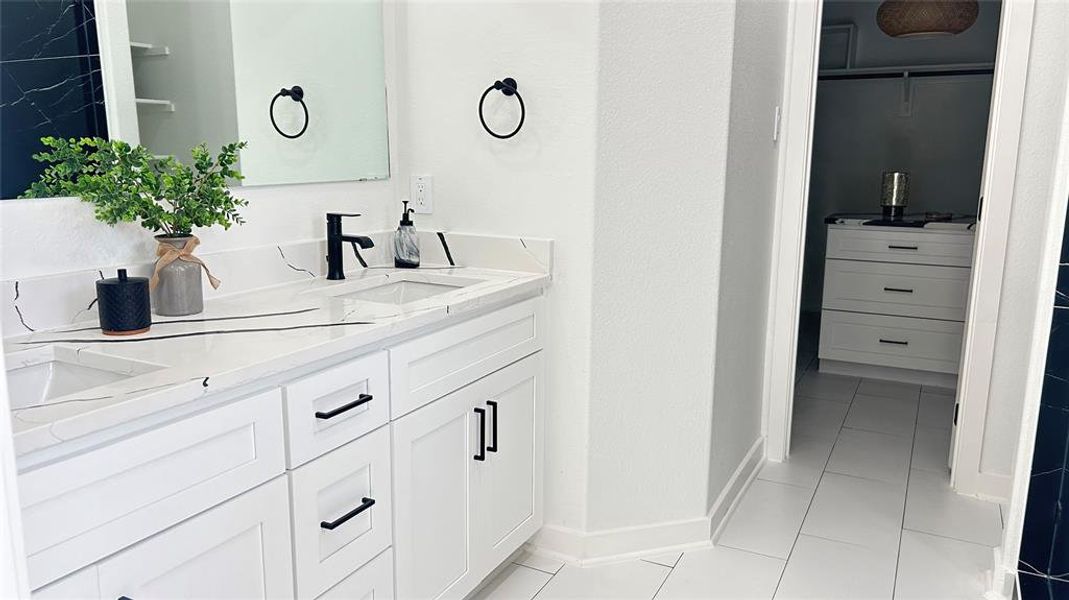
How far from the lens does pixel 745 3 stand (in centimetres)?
230

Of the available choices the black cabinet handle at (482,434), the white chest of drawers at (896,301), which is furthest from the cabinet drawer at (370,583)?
the white chest of drawers at (896,301)

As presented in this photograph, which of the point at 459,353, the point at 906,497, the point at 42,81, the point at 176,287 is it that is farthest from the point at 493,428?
the point at 906,497

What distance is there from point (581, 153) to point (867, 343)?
271 cm

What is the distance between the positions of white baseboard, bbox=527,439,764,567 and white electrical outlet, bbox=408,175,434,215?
3.39 ft

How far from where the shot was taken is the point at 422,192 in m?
2.43

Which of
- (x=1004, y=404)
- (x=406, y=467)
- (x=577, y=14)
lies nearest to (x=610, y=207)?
(x=577, y=14)

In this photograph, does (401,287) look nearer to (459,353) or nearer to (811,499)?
(459,353)

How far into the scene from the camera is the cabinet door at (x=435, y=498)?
67.9 inches

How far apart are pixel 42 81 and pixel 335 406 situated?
842 mm

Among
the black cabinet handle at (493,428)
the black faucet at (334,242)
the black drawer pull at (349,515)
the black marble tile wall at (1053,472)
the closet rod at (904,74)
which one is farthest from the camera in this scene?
the closet rod at (904,74)

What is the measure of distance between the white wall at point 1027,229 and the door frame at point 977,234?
23 millimetres

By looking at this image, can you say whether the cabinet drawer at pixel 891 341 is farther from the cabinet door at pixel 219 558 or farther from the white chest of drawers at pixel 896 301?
the cabinet door at pixel 219 558

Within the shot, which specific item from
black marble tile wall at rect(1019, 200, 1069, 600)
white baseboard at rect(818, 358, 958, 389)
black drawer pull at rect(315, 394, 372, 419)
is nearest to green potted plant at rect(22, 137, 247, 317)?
black drawer pull at rect(315, 394, 372, 419)

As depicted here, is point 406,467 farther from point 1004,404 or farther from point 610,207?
point 1004,404
